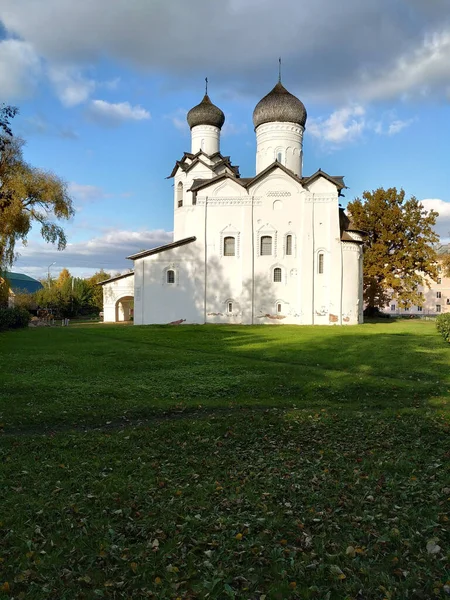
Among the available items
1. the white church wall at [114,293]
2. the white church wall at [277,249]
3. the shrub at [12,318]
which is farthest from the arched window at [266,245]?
the shrub at [12,318]

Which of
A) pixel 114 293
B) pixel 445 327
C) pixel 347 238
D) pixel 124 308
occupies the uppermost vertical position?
pixel 347 238

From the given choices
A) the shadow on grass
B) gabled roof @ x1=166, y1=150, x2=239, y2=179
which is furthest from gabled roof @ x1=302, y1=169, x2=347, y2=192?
the shadow on grass

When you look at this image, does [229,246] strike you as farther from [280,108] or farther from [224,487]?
[224,487]

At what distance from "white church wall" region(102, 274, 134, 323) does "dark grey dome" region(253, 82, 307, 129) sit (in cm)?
1881

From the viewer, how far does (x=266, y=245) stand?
33.0m

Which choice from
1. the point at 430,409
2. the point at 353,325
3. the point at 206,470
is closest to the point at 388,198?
the point at 353,325

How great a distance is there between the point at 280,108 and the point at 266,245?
1094 cm

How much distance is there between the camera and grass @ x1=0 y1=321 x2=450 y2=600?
397 centimetres

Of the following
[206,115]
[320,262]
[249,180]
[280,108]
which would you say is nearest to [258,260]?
[320,262]

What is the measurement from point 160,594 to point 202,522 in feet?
3.77

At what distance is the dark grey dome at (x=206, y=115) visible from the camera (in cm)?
3800

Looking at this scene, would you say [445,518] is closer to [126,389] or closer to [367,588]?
[367,588]

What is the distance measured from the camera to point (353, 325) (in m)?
31.9

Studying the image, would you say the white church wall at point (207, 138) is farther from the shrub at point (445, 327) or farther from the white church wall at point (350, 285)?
the shrub at point (445, 327)
